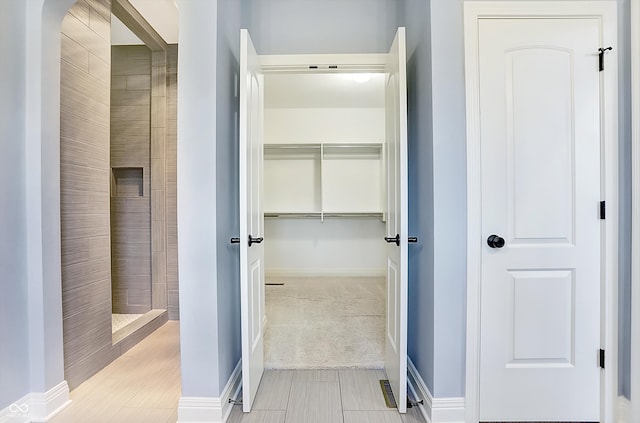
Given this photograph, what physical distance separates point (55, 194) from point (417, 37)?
2.37 m

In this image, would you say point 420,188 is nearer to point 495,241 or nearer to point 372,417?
point 495,241

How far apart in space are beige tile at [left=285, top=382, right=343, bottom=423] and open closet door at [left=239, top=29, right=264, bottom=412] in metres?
0.26

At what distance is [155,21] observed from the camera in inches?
117

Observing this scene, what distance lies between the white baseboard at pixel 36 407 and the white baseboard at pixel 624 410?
3.12m

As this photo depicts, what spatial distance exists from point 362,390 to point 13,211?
2289 millimetres

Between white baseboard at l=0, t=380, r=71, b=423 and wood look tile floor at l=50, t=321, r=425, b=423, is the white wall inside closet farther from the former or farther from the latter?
white baseboard at l=0, t=380, r=71, b=423

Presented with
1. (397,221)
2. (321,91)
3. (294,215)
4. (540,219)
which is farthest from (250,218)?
(294,215)

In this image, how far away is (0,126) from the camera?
5.64ft

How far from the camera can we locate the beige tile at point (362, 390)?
1.97 meters

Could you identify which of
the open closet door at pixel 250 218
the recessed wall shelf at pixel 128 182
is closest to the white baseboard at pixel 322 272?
the recessed wall shelf at pixel 128 182

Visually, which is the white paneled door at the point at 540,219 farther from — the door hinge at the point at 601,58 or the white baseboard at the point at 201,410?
the white baseboard at the point at 201,410

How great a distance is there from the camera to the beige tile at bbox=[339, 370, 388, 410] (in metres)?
1.97

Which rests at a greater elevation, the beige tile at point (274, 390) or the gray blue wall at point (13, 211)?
the gray blue wall at point (13, 211)
